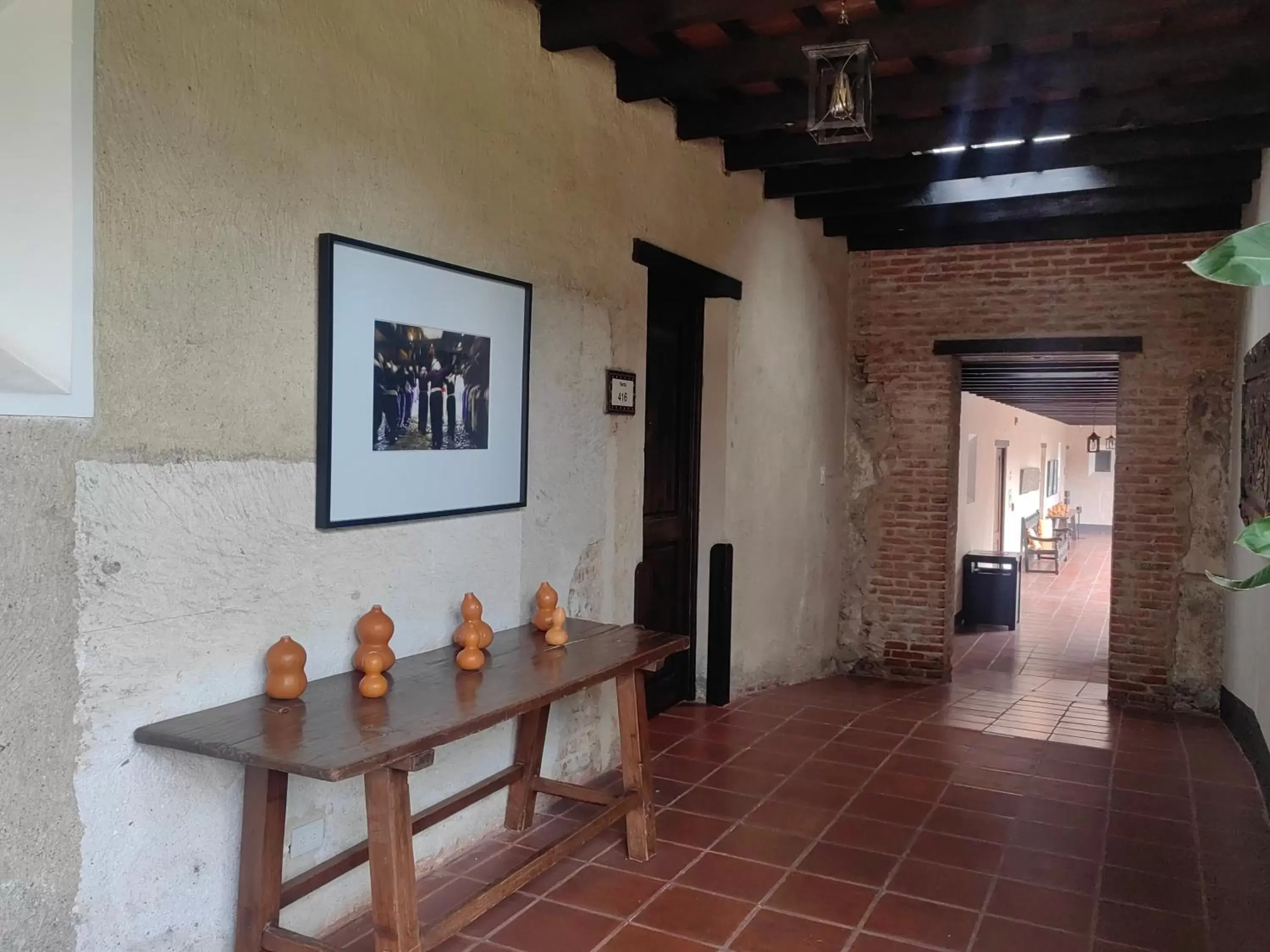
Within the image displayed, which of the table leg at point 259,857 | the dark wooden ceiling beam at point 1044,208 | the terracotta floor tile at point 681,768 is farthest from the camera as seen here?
the dark wooden ceiling beam at point 1044,208

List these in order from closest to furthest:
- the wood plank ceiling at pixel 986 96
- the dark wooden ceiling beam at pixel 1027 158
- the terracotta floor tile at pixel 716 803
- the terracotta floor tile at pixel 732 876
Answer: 1. the terracotta floor tile at pixel 732 876
2. the wood plank ceiling at pixel 986 96
3. the terracotta floor tile at pixel 716 803
4. the dark wooden ceiling beam at pixel 1027 158

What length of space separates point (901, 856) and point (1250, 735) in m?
2.51

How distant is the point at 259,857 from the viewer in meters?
2.37

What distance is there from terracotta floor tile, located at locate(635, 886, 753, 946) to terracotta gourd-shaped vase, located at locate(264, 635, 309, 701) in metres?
1.30

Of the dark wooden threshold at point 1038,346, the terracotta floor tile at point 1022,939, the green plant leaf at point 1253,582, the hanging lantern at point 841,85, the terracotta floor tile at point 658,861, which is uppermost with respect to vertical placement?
the hanging lantern at point 841,85

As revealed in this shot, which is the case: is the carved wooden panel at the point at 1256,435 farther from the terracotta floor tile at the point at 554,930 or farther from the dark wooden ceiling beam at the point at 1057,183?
the terracotta floor tile at the point at 554,930

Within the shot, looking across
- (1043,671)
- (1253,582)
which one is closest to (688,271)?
(1253,582)

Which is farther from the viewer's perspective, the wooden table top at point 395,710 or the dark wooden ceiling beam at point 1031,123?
the dark wooden ceiling beam at point 1031,123

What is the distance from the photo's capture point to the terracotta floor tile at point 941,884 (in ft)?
10.5

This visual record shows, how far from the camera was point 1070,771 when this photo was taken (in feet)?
14.9

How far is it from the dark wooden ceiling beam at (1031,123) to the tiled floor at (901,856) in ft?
9.56

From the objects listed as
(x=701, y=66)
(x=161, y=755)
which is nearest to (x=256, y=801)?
(x=161, y=755)

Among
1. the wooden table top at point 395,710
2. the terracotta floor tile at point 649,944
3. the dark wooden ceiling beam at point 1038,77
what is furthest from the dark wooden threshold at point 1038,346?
the terracotta floor tile at point 649,944

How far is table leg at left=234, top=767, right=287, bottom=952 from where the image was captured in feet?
7.74
